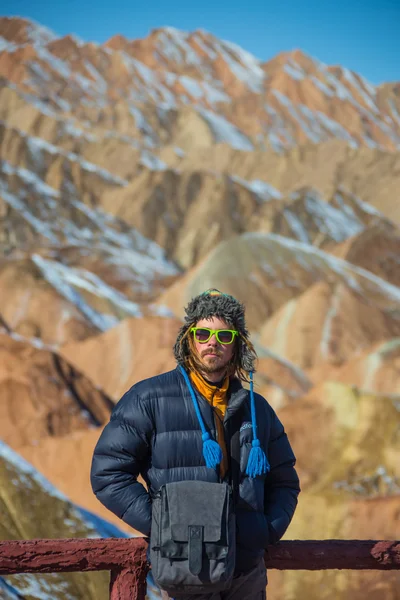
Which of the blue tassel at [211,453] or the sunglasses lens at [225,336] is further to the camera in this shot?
the sunglasses lens at [225,336]

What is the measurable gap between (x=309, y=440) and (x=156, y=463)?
939cm

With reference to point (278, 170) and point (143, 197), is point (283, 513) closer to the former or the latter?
point (143, 197)

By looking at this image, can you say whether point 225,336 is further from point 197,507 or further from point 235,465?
point 197,507

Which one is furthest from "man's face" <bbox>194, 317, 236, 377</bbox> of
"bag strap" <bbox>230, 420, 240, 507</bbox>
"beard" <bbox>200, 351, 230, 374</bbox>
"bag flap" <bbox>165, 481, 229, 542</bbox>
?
"bag flap" <bbox>165, 481, 229, 542</bbox>

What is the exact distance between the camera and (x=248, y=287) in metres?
29.2

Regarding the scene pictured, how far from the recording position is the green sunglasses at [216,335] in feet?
8.36

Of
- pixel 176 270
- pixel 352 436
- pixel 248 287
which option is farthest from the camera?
pixel 176 270

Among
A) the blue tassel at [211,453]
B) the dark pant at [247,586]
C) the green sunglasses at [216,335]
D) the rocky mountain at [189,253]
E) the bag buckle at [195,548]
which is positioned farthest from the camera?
the rocky mountain at [189,253]

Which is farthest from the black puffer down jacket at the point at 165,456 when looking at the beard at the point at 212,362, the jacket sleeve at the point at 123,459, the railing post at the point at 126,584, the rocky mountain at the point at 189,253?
the rocky mountain at the point at 189,253

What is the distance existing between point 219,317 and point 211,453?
467mm

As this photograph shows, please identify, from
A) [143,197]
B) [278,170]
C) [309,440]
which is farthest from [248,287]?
[278,170]

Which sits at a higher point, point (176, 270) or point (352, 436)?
point (176, 270)

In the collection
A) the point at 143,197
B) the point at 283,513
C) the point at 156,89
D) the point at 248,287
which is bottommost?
the point at 283,513

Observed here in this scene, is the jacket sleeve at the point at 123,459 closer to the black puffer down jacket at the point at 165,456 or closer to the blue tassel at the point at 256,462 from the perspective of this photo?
the black puffer down jacket at the point at 165,456
